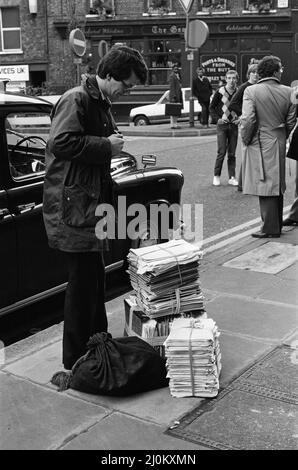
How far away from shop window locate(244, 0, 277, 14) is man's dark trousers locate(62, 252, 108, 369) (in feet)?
89.1

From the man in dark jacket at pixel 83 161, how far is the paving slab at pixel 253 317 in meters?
1.28

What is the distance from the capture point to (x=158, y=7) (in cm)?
2917

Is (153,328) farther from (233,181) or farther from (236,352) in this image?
(233,181)

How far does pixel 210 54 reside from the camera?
2908 cm

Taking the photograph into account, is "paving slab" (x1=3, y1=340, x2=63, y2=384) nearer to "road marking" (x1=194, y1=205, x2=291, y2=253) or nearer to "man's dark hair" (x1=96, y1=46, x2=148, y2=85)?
"man's dark hair" (x1=96, y1=46, x2=148, y2=85)

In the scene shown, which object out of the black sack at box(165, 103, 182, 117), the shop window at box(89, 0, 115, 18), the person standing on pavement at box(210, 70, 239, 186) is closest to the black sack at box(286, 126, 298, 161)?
the person standing on pavement at box(210, 70, 239, 186)

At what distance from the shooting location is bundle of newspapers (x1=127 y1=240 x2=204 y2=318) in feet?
12.7

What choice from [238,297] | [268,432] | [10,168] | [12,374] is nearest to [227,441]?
[268,432]

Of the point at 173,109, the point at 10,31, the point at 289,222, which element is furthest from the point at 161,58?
the point at 289,222

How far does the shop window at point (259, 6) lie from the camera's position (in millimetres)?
28438

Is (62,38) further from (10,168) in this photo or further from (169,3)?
(10,168)

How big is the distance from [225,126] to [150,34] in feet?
66.7

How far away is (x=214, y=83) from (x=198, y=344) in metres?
26.5

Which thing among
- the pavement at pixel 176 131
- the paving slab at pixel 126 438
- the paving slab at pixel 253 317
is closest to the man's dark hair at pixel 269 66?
the paving slab at pixel 253 317
